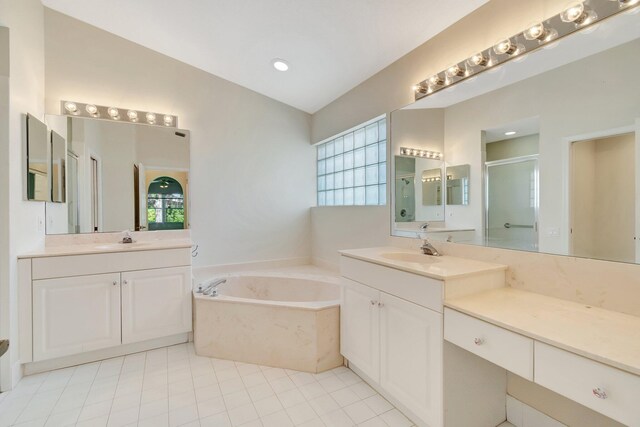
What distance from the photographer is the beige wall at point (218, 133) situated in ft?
8.45

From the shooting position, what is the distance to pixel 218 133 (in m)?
3.18

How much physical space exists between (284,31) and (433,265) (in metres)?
2.02

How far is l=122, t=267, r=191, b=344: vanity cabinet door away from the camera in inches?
90.1

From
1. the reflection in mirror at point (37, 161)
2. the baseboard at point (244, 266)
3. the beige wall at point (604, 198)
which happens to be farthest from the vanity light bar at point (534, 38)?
the reflection in mirror at point (37, 161)

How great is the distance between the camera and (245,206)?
132 inches

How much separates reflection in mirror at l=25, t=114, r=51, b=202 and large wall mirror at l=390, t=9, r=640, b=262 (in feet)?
9.72

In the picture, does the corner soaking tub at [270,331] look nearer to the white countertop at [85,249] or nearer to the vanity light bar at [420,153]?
the white countertop at [85,249]

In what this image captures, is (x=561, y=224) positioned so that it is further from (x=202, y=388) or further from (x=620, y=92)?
(x=202, y=388)

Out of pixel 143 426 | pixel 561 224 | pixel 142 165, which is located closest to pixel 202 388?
pixel 143 426

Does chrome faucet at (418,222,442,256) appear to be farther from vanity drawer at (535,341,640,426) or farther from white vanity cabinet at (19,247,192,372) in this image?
white vanity cabinet at (19,247,192,372)

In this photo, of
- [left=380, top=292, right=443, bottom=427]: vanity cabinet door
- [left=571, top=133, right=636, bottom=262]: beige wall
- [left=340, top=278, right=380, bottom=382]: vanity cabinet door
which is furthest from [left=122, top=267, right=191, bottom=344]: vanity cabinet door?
[left=571, top=133, right=636, bottom=262]: beige wall

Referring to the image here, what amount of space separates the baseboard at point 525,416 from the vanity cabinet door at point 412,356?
522mm

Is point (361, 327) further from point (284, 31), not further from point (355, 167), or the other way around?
point (284, 31)

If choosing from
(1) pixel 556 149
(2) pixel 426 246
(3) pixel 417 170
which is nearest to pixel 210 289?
(2) pixel 426 246
